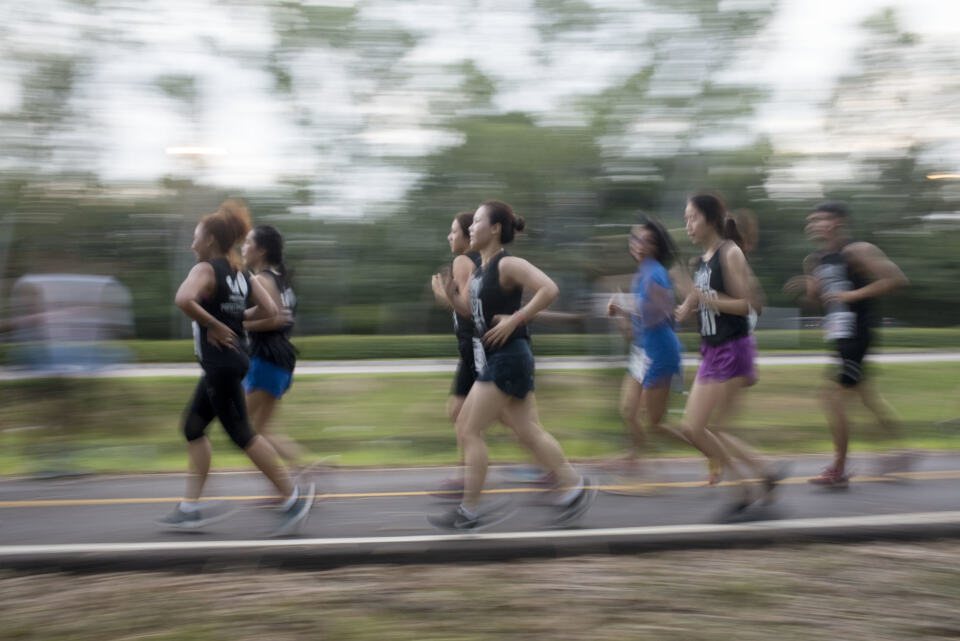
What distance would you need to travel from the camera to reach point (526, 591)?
3.98 metres

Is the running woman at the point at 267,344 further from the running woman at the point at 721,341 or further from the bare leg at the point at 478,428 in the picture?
the running woman at the point at 721,341

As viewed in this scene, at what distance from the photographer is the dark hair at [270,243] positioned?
5.75 m

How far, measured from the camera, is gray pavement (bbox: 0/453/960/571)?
4.46 meters

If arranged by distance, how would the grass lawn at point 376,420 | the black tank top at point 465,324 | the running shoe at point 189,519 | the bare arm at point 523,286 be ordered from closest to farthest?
the bare arm at point 523,286, the running shoe at point 189,519, the black tank top at point 465,324, the grass lawn at point 376,420

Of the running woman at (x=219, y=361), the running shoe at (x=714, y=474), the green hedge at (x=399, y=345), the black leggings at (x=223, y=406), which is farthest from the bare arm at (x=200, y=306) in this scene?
the green hedge at (x=399, y=345)

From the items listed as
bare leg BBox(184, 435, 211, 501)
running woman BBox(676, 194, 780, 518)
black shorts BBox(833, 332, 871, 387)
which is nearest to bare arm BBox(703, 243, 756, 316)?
running woman BBox(676, 194, 780, 518)

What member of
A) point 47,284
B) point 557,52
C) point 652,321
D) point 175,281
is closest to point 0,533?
point 47,284

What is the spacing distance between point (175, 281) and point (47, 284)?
12336 mm

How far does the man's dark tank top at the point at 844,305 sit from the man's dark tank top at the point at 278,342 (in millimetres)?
3692

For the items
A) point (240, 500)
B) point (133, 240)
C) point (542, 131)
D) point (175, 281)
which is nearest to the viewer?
point (240, 500)

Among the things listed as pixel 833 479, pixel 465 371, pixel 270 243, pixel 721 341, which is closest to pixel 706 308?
pixel 721 341

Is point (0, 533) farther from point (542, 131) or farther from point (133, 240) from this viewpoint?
point (133, 240)

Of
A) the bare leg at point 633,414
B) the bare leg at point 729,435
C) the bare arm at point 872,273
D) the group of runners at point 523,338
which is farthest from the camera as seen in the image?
the bare leg at point 633,414

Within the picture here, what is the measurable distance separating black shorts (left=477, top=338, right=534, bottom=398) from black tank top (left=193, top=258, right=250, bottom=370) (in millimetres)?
1396
